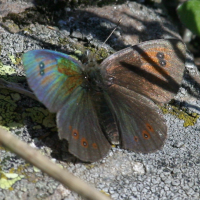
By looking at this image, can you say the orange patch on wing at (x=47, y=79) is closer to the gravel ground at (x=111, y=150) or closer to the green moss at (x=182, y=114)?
the gravel ground at (x=111, y=150)

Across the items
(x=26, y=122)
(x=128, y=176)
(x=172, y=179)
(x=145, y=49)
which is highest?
(x=145, y=49)

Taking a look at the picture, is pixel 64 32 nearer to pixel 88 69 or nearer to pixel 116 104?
pixel 88 69

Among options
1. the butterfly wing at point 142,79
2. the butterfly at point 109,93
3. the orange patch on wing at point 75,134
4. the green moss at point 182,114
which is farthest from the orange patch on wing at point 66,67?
the green moss at point 182,114

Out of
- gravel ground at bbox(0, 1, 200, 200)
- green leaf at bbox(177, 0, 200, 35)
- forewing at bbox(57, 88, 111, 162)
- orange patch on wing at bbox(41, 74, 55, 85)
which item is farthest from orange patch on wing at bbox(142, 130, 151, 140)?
green leaf at bbox(177, 0, 200, 35)

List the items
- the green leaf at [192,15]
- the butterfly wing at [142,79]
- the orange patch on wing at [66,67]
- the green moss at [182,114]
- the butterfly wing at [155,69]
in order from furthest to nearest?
the green leaf at [192,15]
the green moss at [182,114]
the butterfly wing at [155,69]
the butterfly wing at [142,79]
the orange patch on wing at [66,67]

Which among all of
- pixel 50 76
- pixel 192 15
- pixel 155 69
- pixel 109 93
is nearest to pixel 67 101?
pixel 50 76

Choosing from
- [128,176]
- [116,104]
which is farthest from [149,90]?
[128,176]

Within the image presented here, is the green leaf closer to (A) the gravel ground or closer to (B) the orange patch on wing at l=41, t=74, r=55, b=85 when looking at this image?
(A) the gravel ground
